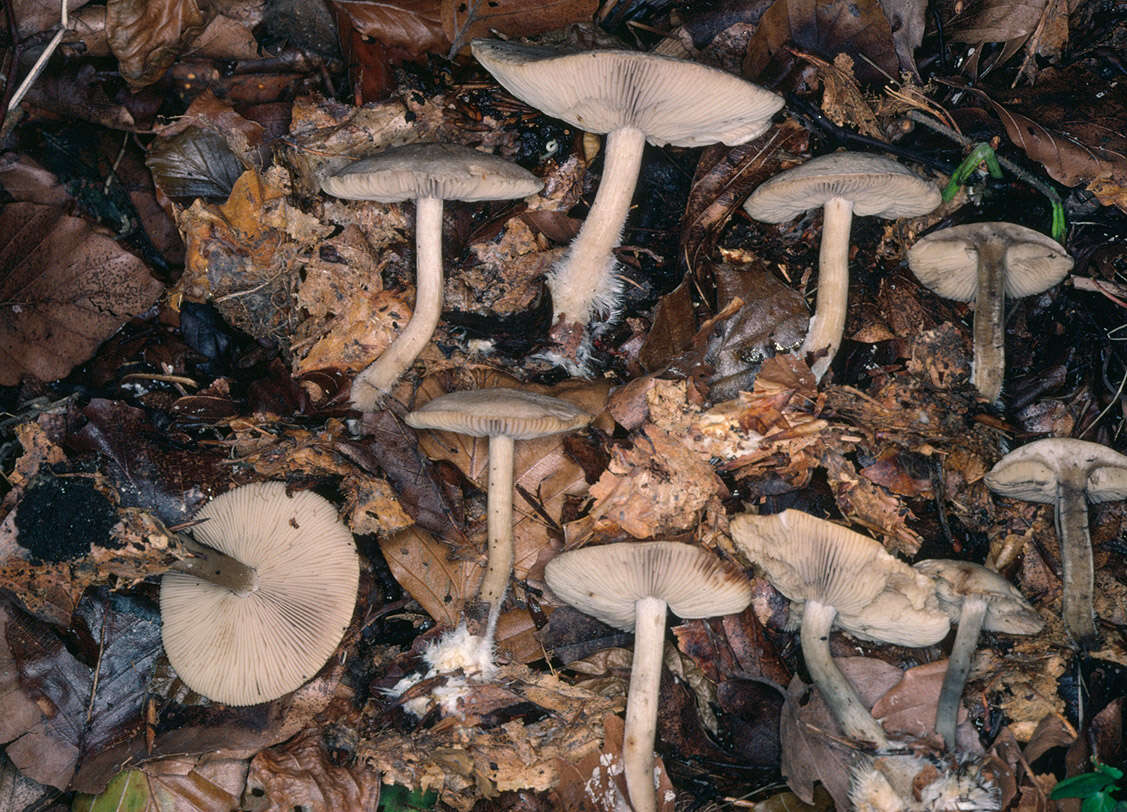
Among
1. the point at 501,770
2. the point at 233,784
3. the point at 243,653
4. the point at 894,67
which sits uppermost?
the point at 894,67

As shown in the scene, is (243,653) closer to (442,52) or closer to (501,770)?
(501,770)

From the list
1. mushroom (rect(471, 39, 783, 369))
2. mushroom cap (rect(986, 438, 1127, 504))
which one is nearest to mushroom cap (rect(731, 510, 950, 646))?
mushroom cap (rect(986, 438, 1127, 504))

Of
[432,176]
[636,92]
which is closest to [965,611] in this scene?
[636,92]

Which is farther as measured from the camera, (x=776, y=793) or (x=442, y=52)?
(x=442, y=52)

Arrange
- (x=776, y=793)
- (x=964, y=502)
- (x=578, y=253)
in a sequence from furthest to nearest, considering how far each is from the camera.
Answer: (x=578, y=253), (x=964, y=502), (x=776, y=793)

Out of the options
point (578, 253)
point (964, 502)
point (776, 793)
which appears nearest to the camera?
point (776, 793)

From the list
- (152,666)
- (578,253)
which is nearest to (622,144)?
(578,253)

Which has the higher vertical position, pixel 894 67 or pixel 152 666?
pixel 894 67

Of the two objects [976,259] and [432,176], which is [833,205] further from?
[432,176]
